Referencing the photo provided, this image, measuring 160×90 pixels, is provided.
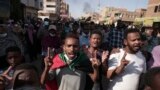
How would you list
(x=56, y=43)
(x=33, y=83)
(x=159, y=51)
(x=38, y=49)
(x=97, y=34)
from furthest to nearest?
(x=38, y=49) → (x=56, y=43) → (x=97, y=34) → (x=159, y=51) → (x=33, y=83)

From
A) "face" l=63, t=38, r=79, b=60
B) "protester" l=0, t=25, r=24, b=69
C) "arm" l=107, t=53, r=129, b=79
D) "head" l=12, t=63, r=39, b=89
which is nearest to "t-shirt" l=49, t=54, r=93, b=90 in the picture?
"face" l=63, t=38, r=79, b=60

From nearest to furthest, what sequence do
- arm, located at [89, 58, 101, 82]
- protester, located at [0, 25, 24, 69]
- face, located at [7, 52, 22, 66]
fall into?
1. arm, located at [89, 58, 101, 82]
2. face, located at [7, 52, 22, 66]
3. protester, located at [0, 25, 24, 69]

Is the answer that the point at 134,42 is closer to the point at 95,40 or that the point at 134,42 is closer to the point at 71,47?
the point at 71,47

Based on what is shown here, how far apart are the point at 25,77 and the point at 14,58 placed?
5.24ft

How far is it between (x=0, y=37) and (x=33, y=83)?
12.2 feet

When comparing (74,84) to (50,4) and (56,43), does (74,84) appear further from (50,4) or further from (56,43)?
(50,4)

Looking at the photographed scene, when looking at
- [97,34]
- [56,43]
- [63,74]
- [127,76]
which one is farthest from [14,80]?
[56,43]

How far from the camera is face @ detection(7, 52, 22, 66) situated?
4.99m

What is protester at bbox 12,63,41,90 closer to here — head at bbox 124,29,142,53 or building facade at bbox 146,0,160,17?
head at bbox 124,29,142,53

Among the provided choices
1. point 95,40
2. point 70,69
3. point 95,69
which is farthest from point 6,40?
point 95,69

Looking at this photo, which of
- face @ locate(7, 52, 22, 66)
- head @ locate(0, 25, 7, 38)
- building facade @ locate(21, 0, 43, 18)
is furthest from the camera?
building facade @ locate(21, 0, 43, 18)

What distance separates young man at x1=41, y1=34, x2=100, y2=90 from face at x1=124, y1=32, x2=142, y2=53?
1.66 feet

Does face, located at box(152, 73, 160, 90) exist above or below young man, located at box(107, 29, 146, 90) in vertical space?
above

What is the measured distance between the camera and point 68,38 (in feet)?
15.0
